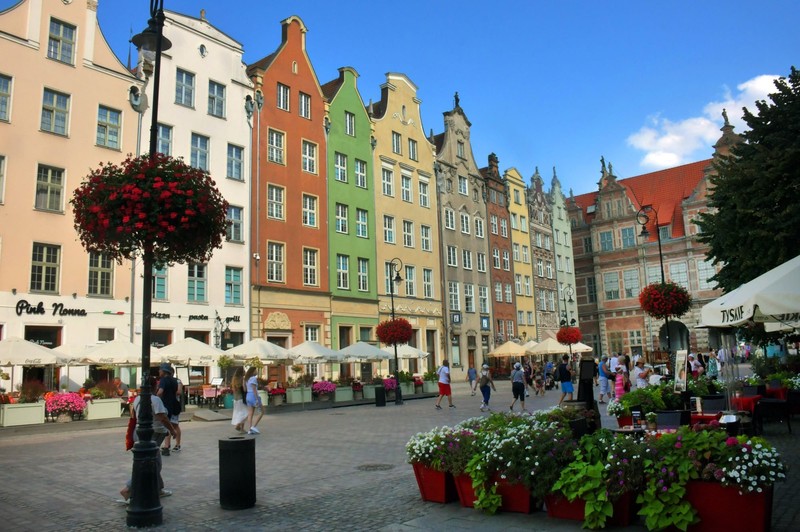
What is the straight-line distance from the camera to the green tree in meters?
13.5

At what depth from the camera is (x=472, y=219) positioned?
5138 cm

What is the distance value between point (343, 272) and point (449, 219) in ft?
42.0

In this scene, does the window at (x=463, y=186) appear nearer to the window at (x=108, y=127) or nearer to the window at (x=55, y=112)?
the window at (x=108, y=127)

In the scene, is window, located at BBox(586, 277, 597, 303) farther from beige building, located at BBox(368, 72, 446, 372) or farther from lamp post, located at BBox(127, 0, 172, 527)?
lamp post, located at BBox(127, 0, 172, 527)

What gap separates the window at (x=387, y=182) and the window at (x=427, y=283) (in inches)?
234

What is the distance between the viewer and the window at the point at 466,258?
49344 millimetres

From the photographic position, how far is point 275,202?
35.0 m

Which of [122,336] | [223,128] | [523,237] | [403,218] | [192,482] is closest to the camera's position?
[192,482]

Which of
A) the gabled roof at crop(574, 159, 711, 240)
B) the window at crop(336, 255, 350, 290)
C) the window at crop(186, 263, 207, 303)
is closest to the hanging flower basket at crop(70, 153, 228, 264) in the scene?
the window at crop(186, 263, 207, 303)

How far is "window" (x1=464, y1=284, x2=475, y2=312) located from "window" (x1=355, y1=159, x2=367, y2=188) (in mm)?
12655

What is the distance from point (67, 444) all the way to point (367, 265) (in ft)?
85.2

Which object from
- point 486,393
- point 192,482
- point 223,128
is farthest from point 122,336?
point 192,482

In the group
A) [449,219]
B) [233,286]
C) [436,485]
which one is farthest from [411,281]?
[436,485]

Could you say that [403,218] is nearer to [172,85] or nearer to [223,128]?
[223,128]
